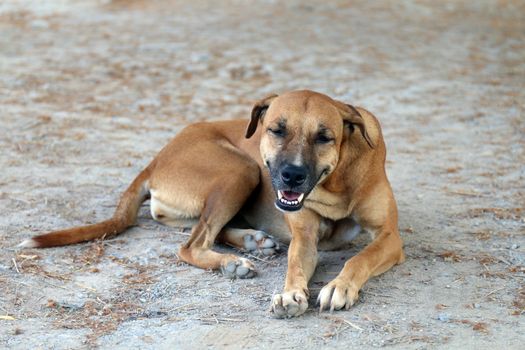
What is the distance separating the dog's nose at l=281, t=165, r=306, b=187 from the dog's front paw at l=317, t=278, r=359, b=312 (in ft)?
1.81

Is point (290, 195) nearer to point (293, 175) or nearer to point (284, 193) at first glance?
point (284, 193)

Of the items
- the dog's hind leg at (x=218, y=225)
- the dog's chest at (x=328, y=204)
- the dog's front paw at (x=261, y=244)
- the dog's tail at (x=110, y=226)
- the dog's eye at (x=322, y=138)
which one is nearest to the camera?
the dog's eye at (x=322, y=138)

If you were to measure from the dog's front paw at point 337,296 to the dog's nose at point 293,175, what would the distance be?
552 mm

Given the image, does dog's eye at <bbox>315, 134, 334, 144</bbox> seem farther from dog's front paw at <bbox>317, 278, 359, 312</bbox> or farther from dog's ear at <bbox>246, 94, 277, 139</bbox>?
dog's front paw at <bbox>317, 278, 359, 312</bbox>

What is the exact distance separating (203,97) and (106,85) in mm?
1140

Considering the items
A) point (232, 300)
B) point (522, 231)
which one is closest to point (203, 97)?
point (522, 231)

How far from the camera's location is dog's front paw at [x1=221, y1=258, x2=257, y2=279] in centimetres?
491

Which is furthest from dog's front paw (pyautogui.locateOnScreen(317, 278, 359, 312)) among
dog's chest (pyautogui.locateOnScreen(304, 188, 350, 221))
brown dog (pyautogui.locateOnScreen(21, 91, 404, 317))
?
dog's chest (pyautogui.locateOnScreen(304, 188, 350, 221))

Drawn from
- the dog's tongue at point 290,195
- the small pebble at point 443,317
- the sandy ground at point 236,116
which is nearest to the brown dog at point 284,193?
the dog's tongue at point 290,195

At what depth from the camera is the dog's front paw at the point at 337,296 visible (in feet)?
A: 14.4

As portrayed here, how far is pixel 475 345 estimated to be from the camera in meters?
3.99

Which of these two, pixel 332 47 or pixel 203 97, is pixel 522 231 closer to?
pixel 203 97

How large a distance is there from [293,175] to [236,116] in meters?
4.22

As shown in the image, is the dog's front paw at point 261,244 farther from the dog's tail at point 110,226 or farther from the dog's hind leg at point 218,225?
the dog's tail at point 110,226
